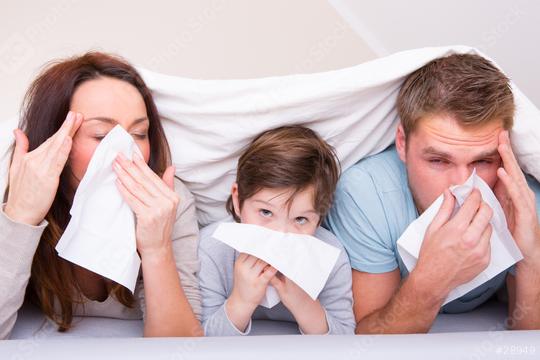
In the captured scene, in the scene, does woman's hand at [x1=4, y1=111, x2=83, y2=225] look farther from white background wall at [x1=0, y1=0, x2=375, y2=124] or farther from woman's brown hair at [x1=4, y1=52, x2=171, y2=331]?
white background wall at [x1=0, y1=0, x2=375, y2=124]

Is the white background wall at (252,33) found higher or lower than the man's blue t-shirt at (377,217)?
higher

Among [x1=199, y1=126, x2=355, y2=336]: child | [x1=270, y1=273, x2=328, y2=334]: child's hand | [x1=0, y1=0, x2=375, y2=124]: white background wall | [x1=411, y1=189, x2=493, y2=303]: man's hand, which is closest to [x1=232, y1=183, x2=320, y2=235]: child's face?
[x1=199, y1=126, x2=355, y2=336]: child

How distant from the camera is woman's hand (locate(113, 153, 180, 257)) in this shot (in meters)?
1.15

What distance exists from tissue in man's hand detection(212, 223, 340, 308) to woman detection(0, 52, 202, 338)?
0.12 m

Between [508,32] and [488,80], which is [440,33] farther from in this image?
[488,80]

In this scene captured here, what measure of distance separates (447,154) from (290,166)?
31cm

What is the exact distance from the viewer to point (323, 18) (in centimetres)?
255

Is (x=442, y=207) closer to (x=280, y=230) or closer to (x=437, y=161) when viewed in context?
(x=437, y=161)

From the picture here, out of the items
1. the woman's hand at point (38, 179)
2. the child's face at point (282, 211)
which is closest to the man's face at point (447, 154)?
the child's face at point (282, 211)

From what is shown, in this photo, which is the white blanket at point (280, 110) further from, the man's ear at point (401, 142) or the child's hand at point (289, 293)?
the child's hand at point (289, 293)

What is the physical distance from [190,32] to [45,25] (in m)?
0.54

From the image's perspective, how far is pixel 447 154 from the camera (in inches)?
49.9

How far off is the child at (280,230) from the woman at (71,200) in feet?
0.17

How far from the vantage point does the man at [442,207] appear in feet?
3.98
